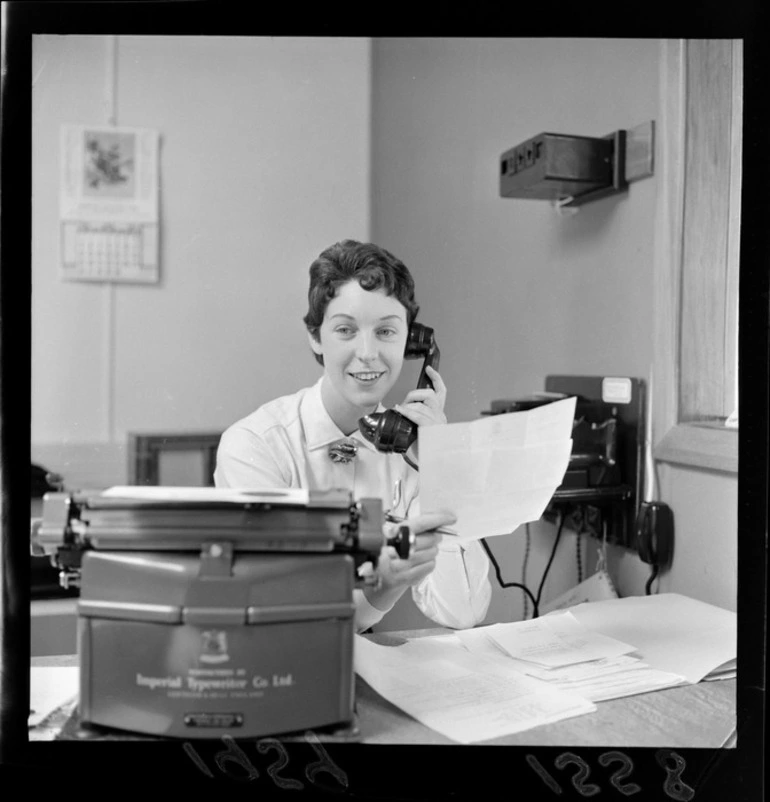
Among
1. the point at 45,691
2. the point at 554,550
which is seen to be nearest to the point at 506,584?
the point at 554,550

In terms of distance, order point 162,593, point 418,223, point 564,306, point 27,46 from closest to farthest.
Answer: point 162,593 < point 27,46 < point 418,223 < point 564,306

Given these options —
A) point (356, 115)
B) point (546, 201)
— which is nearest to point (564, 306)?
point (546, 201)

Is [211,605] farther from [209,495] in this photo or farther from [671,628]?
[671,628]

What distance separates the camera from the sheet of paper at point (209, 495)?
0.76 metres

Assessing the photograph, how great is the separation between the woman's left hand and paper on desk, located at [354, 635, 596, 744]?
0.27 meters

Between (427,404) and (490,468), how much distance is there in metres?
0.11

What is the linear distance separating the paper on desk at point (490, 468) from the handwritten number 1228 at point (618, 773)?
0.24 m

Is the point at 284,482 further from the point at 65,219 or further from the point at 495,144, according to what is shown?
the point at 495,144

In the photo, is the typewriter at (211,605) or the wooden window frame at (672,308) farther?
the wooden window frame at (672,308)

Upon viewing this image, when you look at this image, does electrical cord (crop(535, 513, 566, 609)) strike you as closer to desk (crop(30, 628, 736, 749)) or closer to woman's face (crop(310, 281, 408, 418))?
desk (crop(30, 628, 736, 749))

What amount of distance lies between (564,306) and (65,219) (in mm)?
617

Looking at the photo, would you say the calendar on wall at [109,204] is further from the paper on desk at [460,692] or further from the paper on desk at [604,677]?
the paper on desk at [604,677]

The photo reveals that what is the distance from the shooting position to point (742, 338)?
2.93 ft

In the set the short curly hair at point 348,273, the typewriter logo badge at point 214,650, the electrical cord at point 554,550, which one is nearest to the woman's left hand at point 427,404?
the short curly hair at point 348,273
